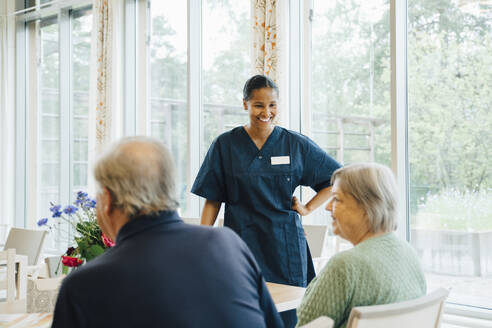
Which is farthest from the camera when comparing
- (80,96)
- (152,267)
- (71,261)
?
(80,96)

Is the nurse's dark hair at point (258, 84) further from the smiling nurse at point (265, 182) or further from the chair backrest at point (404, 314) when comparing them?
the chair backrest at point (404, 314)

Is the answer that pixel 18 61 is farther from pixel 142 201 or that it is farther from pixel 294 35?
pixel 142 201

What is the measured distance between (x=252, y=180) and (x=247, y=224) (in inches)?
8.2

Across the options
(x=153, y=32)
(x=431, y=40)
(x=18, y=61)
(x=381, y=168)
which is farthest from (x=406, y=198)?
(x=18, y=61)

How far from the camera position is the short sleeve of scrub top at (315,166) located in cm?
284

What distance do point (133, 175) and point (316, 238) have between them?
2.42 m

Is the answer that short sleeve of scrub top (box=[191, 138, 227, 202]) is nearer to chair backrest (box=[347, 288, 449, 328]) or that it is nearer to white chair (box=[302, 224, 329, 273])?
white chair (box=[302, 224, 329, 273])

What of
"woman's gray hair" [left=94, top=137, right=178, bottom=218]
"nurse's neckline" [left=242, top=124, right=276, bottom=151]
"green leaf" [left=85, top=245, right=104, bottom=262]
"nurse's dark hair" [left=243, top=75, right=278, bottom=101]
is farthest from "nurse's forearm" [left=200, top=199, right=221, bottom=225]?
"woman's gray hair" [left=94, top=137, right=178, bottom=218]

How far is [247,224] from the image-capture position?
271 centimetres

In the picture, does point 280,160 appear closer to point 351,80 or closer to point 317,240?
point 317,240

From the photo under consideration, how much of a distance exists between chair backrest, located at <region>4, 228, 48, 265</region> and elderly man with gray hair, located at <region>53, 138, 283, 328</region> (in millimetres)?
3051

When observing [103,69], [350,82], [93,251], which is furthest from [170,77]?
[93,251]

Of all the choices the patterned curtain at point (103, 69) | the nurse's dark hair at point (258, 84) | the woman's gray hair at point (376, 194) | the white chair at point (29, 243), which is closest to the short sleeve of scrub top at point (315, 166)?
the nurse's dark hair at point (258, 84)

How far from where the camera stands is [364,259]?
151 centimetres
